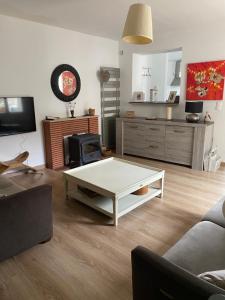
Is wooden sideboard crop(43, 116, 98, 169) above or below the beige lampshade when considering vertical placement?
below

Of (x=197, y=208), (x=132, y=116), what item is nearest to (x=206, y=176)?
(x=197, y=208)

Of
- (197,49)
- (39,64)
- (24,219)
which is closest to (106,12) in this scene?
(39,64)

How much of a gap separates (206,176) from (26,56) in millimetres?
3479

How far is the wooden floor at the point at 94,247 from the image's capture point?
63.4 inches

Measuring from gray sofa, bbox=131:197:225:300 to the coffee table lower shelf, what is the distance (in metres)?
0.91

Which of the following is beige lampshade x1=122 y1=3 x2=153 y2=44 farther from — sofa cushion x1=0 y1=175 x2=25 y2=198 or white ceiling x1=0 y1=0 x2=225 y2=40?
sofa cushion x1=0 y1=175 x2=25 y2=198

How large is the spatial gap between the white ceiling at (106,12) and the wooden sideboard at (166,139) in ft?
5.36

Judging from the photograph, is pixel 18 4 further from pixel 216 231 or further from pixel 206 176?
pixel 206 176

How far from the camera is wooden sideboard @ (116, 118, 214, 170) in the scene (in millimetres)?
3910

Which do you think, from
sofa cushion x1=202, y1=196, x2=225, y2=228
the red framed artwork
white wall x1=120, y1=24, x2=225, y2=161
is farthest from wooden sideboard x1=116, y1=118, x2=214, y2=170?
sofa cushion x1=202, y1=196, x2=225, y2=228

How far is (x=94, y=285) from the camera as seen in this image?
→ 1637mm

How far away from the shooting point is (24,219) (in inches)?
71.9

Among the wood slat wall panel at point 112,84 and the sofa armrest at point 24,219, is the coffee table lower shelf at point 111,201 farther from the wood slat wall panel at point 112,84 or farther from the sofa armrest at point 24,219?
the wood slat wall panel at point 112,84

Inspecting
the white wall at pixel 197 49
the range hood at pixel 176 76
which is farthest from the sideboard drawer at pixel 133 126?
the range hood at pixel 176 76
